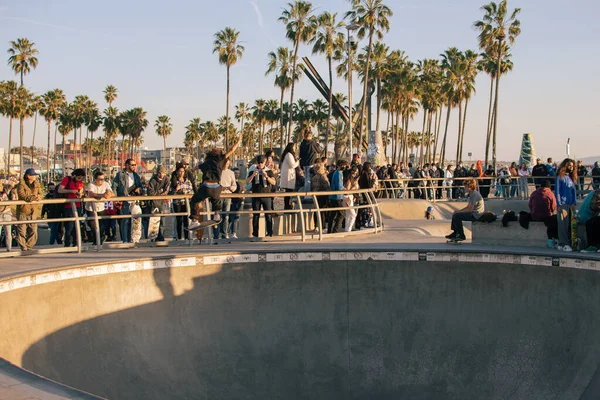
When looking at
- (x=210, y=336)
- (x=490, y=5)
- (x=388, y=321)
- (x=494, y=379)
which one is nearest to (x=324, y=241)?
(x=388, y=321)

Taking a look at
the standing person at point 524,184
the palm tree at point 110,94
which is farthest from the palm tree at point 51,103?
the standing person at point 524,184

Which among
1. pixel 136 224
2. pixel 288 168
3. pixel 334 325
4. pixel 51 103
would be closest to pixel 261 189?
pixel 288 168

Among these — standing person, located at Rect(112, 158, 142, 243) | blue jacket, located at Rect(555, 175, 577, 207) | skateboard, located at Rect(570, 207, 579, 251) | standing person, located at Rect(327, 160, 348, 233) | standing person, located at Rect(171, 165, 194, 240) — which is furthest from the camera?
standing person, located at Rect(327, 160, 348, 233)

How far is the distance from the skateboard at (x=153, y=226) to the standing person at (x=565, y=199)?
741 cm

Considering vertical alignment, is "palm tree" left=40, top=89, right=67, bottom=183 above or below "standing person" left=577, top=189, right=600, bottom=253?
above

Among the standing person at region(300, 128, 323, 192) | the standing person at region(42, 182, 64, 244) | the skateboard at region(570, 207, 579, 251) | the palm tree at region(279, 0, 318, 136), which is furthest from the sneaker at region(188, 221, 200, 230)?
the palm tree at region(279, 0, 318, 136)

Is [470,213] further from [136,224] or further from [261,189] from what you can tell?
[136,224]

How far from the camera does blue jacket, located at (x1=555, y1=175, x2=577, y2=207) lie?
1094 cm

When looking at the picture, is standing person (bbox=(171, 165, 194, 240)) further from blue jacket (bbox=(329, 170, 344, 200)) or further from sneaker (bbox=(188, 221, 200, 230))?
blue jacket (bbox=(329, 170, 344, 200))

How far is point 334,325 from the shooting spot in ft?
35.3

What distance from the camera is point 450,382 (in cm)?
1031

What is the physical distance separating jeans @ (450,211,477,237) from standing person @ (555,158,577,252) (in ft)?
5.36

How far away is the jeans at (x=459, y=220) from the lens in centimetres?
1191

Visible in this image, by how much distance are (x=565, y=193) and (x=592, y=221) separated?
2.21 feet
